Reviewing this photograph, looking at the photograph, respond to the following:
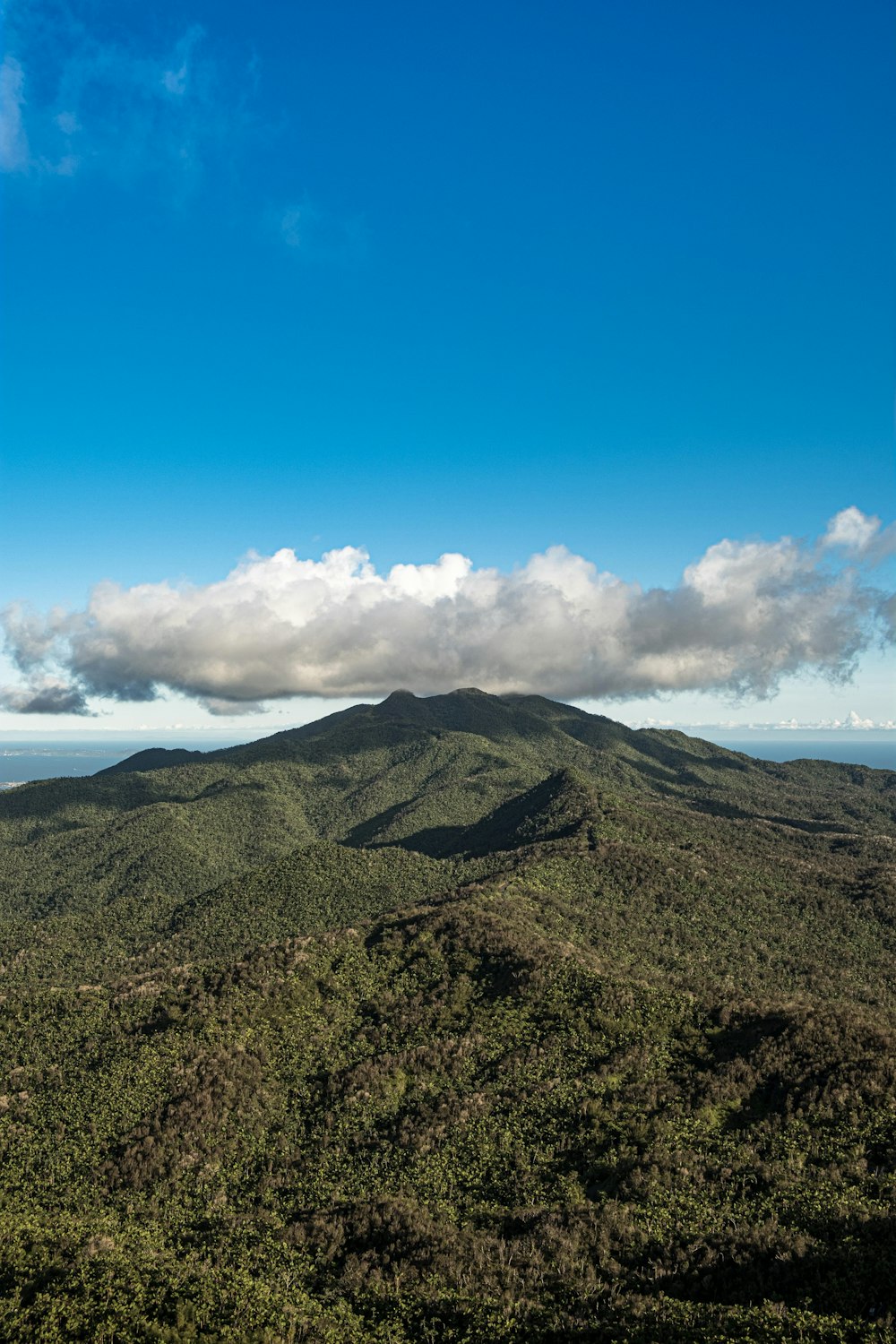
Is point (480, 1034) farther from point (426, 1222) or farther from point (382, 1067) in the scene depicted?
point (426, 1222)

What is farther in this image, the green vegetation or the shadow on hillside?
the green vegetation

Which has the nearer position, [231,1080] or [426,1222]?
[426,1222]

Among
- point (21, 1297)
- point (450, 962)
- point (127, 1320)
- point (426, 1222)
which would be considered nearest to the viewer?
point (127, 1320)

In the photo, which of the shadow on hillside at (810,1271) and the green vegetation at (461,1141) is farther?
the green vegetation at (461,1141)

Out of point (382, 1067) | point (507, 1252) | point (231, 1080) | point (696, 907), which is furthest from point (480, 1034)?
point (696, 907)

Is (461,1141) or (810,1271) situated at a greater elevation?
(810,1271)

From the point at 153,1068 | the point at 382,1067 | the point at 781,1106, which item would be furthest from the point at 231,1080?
the point at 781,1106

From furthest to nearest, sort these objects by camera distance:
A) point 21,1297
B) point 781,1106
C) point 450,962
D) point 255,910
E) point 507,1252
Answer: point 255,910
point 450,962
point 781,1106
point 507,1252
point 21,1297

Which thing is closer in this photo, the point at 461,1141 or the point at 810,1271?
the point at 810,1271

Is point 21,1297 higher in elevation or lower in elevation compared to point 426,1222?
higher
